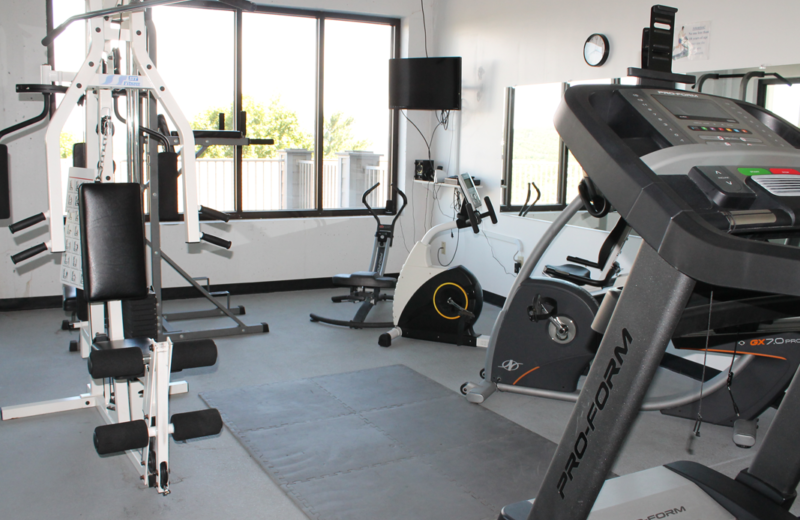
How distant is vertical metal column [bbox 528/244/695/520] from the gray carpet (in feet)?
3.90

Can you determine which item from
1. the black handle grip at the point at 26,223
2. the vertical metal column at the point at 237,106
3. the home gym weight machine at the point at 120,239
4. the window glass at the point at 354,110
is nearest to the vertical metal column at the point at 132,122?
the home gym weight machine at the point at 120,239

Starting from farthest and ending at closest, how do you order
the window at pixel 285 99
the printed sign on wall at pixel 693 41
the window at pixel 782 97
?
the window at pixel 285 99, the printed sign on wall at pixel 693 41, the window at pixel 782 97

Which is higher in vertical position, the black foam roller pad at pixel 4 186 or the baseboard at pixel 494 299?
the black foam roller pad at pixel 4 186

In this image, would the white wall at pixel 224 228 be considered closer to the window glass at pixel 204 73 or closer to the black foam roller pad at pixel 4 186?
the window glass at pixel 204 73

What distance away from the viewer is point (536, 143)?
490 centimetres

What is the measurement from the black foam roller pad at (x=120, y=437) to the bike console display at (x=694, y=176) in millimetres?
1649

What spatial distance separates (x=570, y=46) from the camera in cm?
447

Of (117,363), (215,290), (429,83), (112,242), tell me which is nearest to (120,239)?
(112,242)

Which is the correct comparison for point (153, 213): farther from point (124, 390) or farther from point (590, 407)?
point (590, 407)

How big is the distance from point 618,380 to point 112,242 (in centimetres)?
200

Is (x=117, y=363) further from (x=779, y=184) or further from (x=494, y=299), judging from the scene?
(x=494, y=299)

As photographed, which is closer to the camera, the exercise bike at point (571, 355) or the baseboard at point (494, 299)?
the exercise bike at point (571, 355)

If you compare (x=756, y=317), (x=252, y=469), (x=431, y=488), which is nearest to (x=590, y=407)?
(x=756, y=317)

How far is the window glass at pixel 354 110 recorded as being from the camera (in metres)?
5.89
